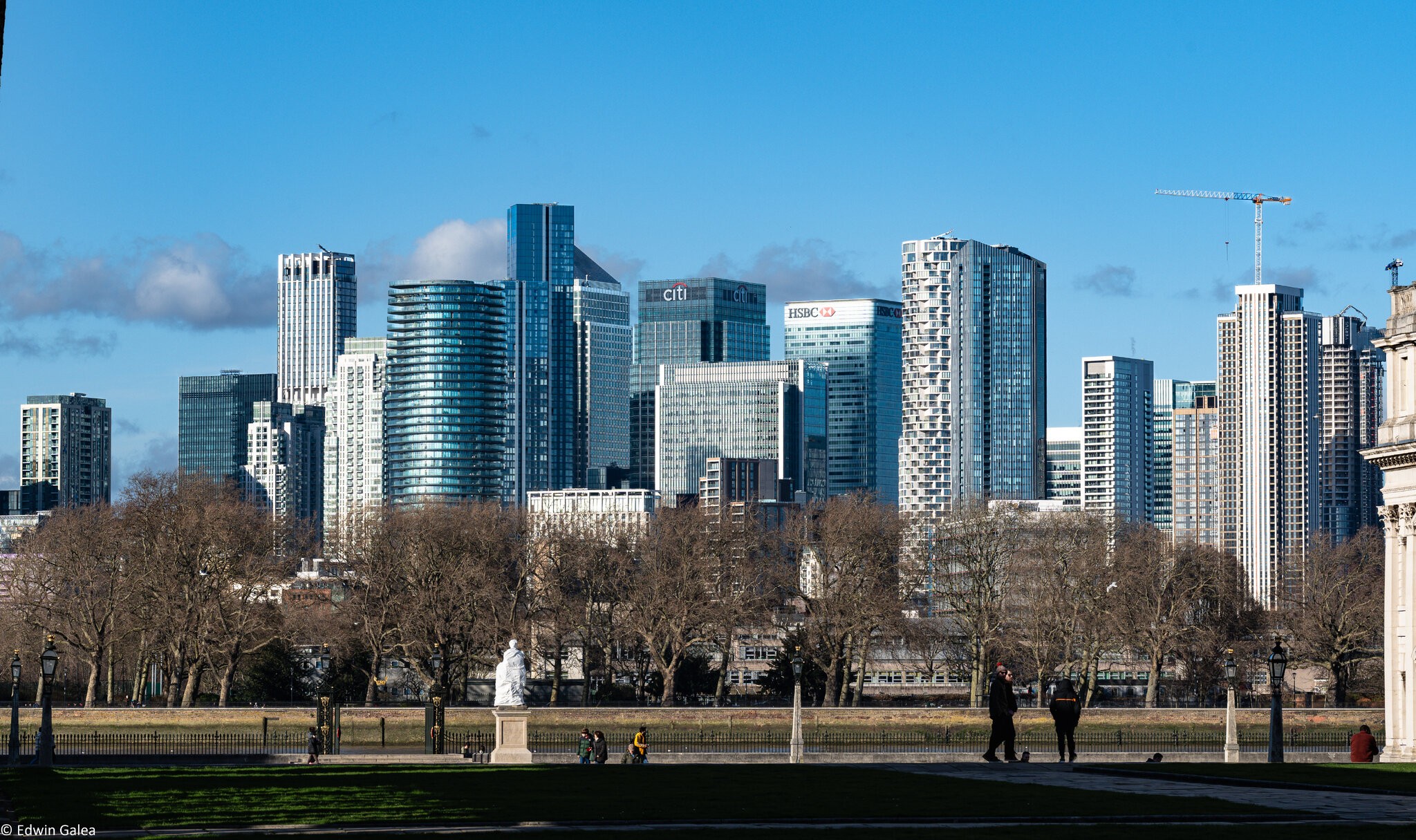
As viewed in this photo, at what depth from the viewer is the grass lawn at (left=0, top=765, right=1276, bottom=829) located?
1135 inches

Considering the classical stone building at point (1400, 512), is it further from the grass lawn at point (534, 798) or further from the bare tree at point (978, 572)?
the bare tree at point (978, 572)

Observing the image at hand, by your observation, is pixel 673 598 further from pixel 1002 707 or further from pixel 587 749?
pixel 1002 707

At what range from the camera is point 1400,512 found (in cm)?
6406

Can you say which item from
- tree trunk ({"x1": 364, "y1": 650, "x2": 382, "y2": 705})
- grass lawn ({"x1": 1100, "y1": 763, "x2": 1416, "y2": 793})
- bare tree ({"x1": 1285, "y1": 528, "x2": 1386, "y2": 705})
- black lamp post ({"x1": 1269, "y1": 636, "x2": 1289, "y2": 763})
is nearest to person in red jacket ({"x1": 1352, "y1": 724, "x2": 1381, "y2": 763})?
black lamp post ({"x1": 1269, "y1": 636, "x2": 1289, "y2": 763})

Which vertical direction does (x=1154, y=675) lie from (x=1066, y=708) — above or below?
below

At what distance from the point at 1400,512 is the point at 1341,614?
50.4 meters

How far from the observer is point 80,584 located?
103 meters

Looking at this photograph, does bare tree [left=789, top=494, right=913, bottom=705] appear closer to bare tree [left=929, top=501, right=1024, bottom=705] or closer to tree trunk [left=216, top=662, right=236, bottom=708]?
bare tree [left=929, top=501, right=1024, bottom=705]

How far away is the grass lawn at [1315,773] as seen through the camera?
118ft

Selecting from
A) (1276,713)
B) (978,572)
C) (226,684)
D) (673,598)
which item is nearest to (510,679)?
(1276,713)

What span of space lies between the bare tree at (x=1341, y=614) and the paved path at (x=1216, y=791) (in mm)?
72846

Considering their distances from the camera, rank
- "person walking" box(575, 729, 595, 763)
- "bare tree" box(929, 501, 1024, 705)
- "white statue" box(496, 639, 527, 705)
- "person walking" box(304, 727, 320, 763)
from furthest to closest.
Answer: "bare tree" box(929, 501, 1024, 705) → "person walking" box(304, 727, 320, 763) → "person walking" box(575, 729, 595, 763) → "white statue" box(496, 639, 527, 705)

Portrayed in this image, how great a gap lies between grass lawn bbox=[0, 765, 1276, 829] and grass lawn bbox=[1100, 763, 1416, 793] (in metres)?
5.64

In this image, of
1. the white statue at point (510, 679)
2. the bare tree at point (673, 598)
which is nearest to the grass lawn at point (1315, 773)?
the white statue at point (510, 679)
